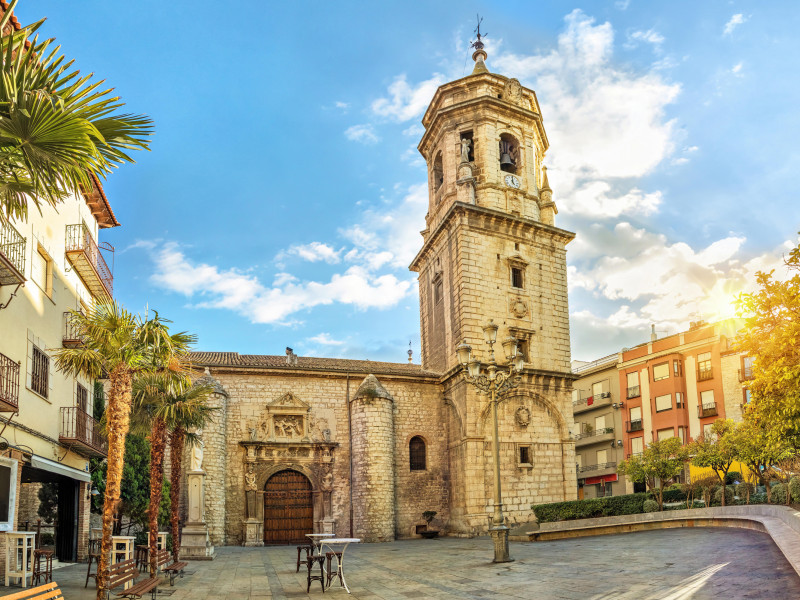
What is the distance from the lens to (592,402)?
45594 millimetres

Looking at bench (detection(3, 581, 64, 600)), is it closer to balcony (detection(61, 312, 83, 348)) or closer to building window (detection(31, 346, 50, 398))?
building window (detection(31, 346, 50, 398))

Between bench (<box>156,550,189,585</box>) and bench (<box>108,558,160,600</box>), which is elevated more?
bench (<box>108,558,160,600</box>)

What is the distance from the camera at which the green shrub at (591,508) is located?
2292cm

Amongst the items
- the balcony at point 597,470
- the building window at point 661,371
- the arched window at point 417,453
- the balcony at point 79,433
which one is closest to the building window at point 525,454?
the arched window at point 417,453

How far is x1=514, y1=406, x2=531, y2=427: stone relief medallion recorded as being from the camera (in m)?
27.6

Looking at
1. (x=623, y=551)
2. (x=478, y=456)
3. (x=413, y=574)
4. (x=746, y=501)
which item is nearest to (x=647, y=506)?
(x=746, y=501)

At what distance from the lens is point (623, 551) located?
15109 millimetres

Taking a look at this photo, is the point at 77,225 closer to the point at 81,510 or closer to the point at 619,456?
the point at 81,510

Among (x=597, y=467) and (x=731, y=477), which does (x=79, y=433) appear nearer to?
(x=731, y=477)

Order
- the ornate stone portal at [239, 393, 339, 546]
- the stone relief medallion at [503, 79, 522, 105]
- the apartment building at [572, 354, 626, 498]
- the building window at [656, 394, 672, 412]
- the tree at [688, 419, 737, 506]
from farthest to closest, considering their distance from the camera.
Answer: the apartment building at [572, 354, 626, 498], the building window at [656, 394, 672, 412], the stone relief medallion at [503, 79, 522, 105], the ornate stone portal at [239, 393, 339, 546], the tree at [688, 419, 737, 506]

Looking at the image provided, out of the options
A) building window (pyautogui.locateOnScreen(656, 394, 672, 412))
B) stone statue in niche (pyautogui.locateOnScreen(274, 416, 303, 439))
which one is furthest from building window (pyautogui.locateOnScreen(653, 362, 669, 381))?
stone statue in niche (pyautogui.locateOnScreen(274, 416, 303, 439))

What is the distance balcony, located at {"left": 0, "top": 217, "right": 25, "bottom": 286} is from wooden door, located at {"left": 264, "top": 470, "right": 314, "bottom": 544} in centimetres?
1636

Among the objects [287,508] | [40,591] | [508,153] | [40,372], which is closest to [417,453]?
[287,508]

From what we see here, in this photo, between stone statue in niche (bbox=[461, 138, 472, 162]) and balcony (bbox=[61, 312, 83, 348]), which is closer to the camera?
balcony (bbox=[61, 312, 83, 348])
